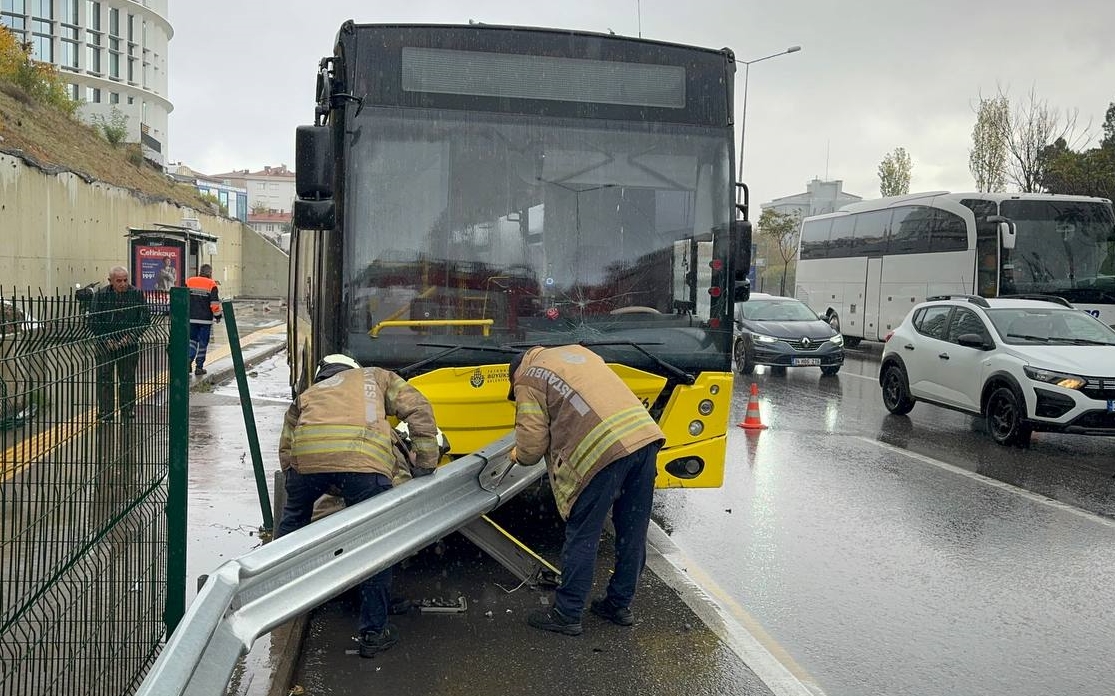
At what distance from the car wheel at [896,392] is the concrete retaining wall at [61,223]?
1321cm

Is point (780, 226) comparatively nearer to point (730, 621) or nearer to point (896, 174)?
point (896, 174)

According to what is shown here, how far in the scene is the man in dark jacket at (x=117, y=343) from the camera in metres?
3.72

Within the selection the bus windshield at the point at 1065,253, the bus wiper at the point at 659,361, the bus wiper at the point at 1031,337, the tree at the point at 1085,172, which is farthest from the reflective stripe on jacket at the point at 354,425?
the tree at the point at 1085,172

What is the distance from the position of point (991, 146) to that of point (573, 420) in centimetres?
3734

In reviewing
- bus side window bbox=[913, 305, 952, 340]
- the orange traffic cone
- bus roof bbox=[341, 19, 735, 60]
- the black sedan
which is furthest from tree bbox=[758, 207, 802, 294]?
Answer: bus roof bbox=[341, 19, 735, 60]

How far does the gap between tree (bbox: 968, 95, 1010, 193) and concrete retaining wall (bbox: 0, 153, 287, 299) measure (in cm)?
2987

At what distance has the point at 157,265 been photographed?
23891 millimetres

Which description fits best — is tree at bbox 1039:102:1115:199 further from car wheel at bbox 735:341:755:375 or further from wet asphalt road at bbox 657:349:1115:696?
wet asphalt road at bbox 657:349:1115:696

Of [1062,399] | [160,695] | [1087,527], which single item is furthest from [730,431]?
[160,695]

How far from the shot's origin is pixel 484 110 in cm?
644

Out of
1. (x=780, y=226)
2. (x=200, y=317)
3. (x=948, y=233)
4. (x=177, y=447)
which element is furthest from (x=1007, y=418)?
(x=780, y=226)

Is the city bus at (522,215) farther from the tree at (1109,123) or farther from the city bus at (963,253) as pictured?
the tree at (1109,123)

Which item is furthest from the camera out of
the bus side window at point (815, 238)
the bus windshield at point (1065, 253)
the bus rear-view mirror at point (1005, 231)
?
the bus side window at point (815, 238)

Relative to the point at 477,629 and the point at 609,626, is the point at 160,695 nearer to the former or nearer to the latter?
the point at 477,629
